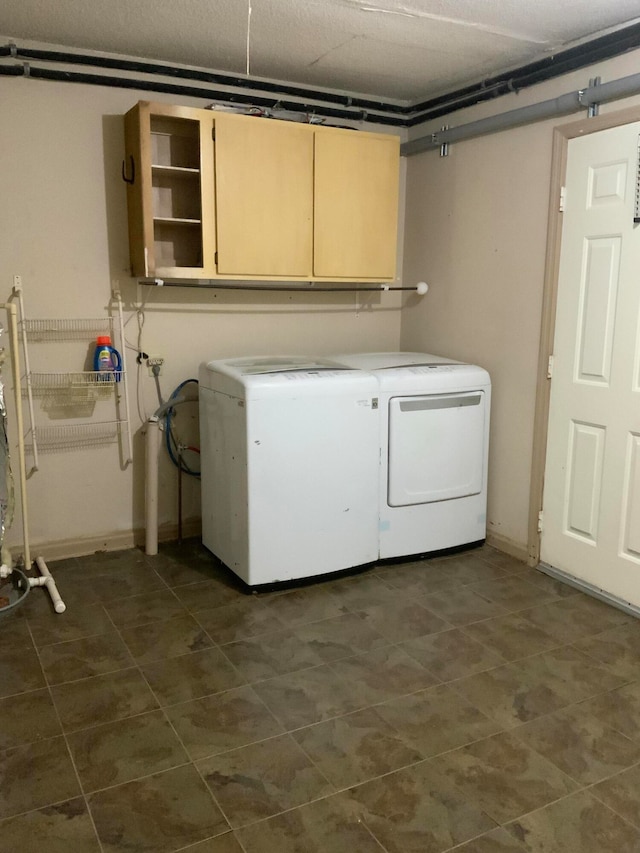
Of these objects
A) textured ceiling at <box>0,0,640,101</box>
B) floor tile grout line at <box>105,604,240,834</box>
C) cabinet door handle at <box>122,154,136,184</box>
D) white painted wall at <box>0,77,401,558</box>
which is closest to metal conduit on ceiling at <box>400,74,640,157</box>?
textured ceiling at <box>0,0,640,101</box>

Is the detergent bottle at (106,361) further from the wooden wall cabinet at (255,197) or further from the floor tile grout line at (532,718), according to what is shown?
the floor tile grout line at (532,718)

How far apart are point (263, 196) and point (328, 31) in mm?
792

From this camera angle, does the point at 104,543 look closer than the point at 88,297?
No

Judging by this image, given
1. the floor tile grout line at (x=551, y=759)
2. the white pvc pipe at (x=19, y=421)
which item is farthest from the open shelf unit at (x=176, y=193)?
the floor tile grout line at (x=551, y=759)

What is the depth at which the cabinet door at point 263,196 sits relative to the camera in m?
3.32

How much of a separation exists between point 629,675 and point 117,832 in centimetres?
186

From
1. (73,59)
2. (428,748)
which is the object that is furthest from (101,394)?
(428,748)

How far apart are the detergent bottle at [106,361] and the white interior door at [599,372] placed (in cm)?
219

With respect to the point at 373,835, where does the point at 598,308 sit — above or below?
above

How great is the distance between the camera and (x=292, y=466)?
3143mm

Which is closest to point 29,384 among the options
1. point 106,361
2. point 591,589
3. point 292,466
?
point 106,361

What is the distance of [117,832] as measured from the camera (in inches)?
70.7

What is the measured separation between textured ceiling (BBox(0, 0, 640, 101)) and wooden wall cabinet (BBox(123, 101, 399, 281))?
1.03ft

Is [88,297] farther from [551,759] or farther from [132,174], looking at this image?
[551,759]
